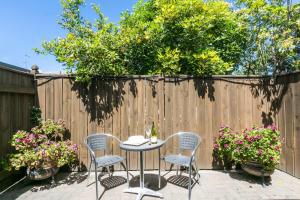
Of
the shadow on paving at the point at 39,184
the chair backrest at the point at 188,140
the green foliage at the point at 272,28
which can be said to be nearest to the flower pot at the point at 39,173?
the shadow on paving at the point at 39,184

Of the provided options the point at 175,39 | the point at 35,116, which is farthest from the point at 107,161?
the point at 175,39

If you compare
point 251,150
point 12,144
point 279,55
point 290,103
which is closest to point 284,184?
point 251,150

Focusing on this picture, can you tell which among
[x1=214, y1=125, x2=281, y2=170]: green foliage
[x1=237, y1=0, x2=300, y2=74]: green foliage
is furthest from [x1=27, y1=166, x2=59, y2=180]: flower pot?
[x1=237, y1=0, x2=300, y2=74]: green foliage

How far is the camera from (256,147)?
3.16m

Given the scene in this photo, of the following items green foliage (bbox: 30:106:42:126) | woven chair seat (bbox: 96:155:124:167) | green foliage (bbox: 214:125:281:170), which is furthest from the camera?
green foliage (bbox: 30:106:42:126)

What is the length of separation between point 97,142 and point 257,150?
2532 millimetres

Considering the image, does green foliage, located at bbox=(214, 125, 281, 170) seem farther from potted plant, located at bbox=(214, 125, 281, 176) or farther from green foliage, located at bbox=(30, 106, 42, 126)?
green foliage, located at bbox=(30, 106, 42, 126)

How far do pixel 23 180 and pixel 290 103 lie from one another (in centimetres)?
479

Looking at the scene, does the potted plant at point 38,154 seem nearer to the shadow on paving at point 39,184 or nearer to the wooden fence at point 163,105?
the shadow on paving at point 39,184

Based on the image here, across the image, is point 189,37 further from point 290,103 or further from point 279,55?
point 290,103

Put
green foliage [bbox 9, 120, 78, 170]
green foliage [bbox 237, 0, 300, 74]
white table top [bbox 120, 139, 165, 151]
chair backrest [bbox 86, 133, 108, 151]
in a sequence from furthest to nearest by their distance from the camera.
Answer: green foliage [bbox 237, 0, 300, 74], chair backrest [bbox 86, 133, 108, 151], green foliage [bbox 9, 120, 78, 170], white table top [bbox 120, 139, 165, 151]

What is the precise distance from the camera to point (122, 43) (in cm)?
416

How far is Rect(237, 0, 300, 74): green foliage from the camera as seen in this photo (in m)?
4.18

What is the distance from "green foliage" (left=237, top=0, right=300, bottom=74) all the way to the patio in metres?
2.37
